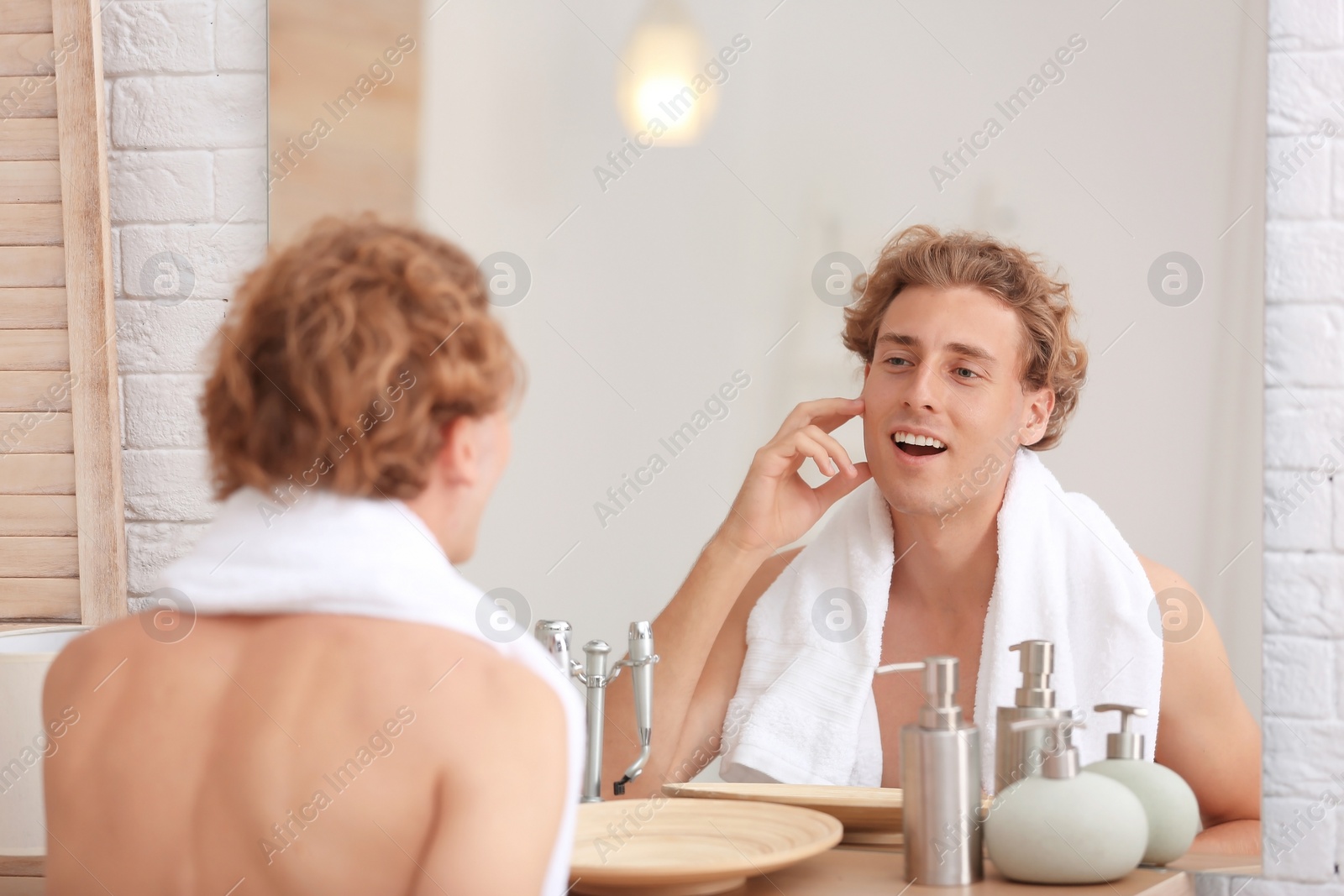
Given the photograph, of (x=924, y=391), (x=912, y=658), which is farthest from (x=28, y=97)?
(x=912, y=658)

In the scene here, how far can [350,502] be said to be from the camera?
0.74m

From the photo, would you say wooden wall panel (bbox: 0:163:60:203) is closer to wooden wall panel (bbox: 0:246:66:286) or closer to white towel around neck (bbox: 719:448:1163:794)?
wooden wall panel (bbox: 0:246:66:286)

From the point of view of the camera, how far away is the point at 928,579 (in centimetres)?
122

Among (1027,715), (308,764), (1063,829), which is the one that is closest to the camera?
(308,764)

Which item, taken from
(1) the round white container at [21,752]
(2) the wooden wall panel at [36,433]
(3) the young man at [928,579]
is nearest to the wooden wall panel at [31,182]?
(2) the wooden wall panel at [36,433]

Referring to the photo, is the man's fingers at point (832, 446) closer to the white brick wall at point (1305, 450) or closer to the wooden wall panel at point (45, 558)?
the white brick wall at point (1305, 450)

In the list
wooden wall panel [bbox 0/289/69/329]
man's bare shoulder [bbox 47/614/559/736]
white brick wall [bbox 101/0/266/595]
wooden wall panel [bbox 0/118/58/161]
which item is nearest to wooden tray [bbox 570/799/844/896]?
man's bare shoulder [bbox 47/614/559/736]

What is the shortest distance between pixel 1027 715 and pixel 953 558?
20cm

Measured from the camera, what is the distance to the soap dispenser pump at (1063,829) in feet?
3.06

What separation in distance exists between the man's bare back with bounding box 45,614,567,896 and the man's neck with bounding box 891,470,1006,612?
599 millimetres

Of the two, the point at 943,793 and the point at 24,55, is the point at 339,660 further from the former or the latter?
the point at 24,55

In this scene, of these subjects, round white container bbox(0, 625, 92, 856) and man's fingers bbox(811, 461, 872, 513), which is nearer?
round white container bbox(0, 625, 92, 856)

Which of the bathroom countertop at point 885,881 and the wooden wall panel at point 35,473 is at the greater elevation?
the wooden wall panel at point 35,473

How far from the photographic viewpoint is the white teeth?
1208 mm
